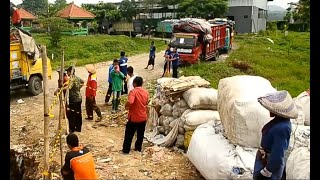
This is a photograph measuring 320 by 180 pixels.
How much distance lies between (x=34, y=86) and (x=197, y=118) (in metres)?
6.58

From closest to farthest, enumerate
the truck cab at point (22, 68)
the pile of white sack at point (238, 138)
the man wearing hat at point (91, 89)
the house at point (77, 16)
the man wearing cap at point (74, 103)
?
1. the pile of white sack at point (238, 138)
2. the man wearing cap at point (74, 103)
3. the man wearing hat at point (91, 89)
4. the truck cab at point (22, 68)
5. the house at point (77, 16)

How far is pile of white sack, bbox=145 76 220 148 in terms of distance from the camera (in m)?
6.61

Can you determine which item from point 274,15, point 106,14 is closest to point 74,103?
point 106,14

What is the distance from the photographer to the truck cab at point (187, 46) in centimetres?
1680

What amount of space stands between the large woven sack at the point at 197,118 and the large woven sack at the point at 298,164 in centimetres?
218

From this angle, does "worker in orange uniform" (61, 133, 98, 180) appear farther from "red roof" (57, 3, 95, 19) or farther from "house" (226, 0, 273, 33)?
"house" (226, 0, 273, 33)

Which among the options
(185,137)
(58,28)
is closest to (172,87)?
(185,137)

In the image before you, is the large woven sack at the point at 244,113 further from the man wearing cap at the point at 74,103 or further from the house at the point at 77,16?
the house at the point at 77,16

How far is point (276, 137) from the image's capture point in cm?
382

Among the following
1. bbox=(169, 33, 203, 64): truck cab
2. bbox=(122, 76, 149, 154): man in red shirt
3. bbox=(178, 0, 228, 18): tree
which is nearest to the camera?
bbox=(122, 76, 149, 154): man in red shirt

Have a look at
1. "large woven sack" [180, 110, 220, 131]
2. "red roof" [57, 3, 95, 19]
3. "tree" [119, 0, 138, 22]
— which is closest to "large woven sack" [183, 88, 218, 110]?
"large woven sack" [180, 110, 220, 131]

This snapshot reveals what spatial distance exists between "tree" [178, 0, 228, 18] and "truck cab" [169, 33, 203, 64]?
1870cm

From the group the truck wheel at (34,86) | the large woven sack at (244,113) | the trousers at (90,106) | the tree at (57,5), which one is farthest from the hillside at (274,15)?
the large woven sack at (244,113)
